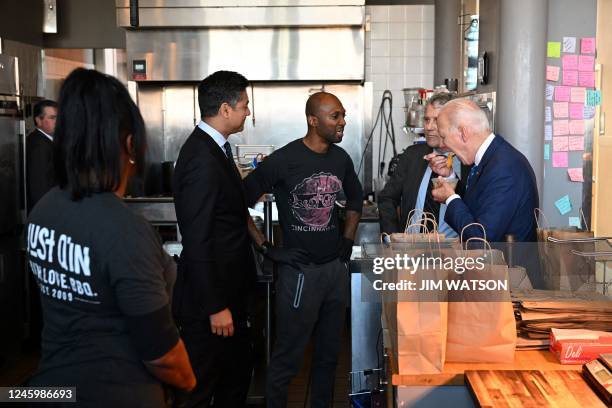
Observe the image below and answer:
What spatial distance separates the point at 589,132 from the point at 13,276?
4.38 m

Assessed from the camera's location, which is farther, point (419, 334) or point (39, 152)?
point (39, 152)

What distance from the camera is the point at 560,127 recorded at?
218 inches

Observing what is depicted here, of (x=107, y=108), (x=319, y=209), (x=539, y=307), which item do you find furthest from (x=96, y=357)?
(x=319, y=209)

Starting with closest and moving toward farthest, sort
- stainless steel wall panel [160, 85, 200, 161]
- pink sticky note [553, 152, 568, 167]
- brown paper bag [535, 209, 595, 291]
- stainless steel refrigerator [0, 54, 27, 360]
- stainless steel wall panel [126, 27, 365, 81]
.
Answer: brown paper bag [535, 209, 595, 291] → pink sticky note [553, 152, 568, 167] → stainless steel refrigerator [0, 54, 27, 360] → stainless steel wall panel [126, 27, 365, 81] → stainless steel wall panel [160, 85, 200, 161]

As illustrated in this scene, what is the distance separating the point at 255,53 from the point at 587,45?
3.10 metres

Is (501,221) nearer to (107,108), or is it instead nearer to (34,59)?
(107,108)

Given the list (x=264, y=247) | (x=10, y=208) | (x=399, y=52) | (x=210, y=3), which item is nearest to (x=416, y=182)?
(x=264, y=247)

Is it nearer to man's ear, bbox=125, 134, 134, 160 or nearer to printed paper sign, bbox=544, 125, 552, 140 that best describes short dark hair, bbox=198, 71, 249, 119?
man's ear, bbox=125, 134, 134, 160

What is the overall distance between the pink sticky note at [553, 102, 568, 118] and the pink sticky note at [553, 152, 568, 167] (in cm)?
27

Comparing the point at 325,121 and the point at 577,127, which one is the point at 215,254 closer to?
the point at 325,121

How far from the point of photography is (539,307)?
2.58 m

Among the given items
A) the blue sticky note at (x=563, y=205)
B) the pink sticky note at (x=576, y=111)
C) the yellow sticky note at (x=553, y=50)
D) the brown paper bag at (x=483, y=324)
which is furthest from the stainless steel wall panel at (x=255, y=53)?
the brown paper bag at (x=483, y=324)

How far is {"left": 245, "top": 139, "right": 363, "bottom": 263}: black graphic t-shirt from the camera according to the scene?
404 cm

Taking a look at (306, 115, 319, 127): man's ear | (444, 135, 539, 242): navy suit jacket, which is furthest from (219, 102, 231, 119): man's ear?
(444, 135, 539, 242): navy suit jacket
